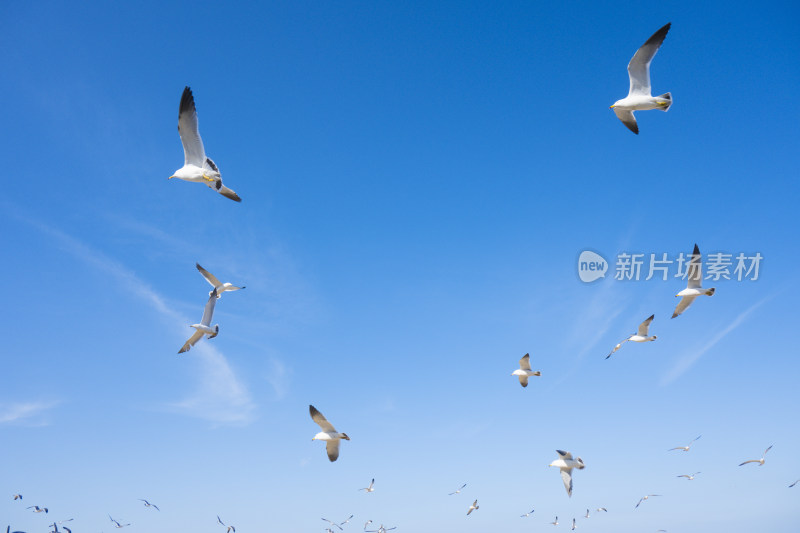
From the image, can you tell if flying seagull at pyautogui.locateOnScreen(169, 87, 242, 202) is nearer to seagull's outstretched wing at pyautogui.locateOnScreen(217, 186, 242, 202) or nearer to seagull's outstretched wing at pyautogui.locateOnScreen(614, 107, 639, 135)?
seagull's outstretched wing at pyautogui.locateOnScreen(217, 186, 242, 202)

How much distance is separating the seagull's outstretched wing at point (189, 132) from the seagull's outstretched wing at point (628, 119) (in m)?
13.8

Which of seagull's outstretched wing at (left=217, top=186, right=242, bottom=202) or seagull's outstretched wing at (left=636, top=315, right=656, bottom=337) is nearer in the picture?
seagull's outstretched wing at (left=217, top=186, right=242, bottom=202)

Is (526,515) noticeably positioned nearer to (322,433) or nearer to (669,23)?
(322,433)

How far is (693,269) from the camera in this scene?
912 inches

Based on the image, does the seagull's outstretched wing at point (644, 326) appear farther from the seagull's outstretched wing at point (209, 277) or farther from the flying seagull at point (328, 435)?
the seagull's outstretched wing at point (209, 277)

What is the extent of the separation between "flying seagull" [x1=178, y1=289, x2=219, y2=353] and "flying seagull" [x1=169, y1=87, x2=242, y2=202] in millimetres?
6713

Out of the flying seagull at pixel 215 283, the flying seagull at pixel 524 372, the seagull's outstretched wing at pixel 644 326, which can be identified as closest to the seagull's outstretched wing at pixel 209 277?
the flying seagull at pixel 215 283

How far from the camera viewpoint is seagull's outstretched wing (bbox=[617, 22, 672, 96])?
58.5 ft

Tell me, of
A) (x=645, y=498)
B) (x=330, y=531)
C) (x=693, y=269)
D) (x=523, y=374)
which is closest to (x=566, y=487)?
(x=523, y=374)

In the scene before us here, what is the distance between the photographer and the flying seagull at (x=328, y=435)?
2052 centimetres

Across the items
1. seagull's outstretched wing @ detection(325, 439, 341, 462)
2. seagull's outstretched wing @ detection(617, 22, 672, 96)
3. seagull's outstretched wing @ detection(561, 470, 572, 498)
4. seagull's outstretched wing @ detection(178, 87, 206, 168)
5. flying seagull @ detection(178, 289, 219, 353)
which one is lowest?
seagull's outstretched wing @ detection(325, 439, 341, 462)

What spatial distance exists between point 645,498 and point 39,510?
4450cm

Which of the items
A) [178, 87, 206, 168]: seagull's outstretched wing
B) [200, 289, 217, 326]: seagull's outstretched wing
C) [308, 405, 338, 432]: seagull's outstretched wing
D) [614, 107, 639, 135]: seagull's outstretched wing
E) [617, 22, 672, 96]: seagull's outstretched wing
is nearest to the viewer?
[178, 87, 206, 168]: seagull's outstretched wing

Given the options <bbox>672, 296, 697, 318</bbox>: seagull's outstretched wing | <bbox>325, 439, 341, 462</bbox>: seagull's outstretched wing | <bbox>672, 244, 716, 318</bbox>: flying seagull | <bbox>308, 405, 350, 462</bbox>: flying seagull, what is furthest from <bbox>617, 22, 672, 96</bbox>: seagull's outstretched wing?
<bbox>325, 439, 341, 462</bbox>: seagull's outstretched wing
